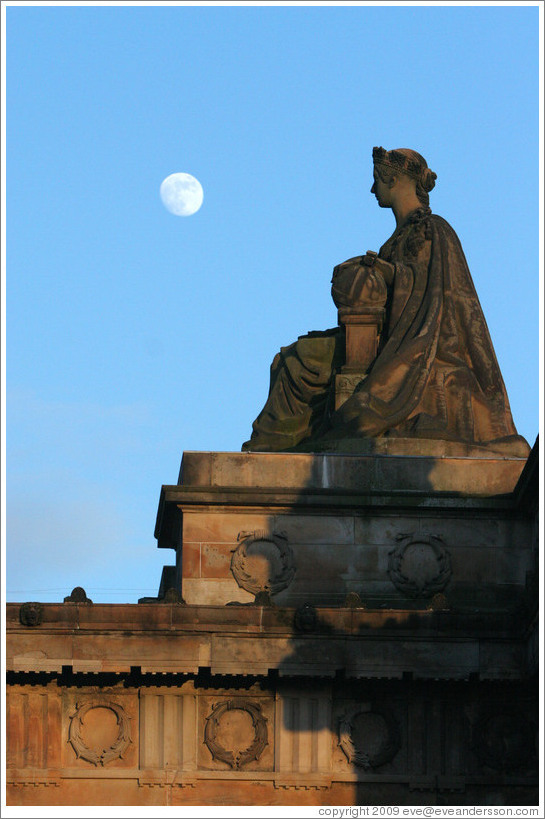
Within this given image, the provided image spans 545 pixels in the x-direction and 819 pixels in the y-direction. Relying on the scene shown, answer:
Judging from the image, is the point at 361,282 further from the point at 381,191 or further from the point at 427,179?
the point at 427,179

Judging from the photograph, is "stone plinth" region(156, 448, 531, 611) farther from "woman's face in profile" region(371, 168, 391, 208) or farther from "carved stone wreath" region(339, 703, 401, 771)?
"woman's face in profile" region(371, 168, 391, 208)

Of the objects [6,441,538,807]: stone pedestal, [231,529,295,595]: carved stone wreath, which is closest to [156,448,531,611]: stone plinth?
[231,529,295,595]: carved stone wreath

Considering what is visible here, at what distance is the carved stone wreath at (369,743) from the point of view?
149ft

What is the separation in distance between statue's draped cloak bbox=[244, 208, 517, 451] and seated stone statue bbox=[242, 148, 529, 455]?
0.02 m

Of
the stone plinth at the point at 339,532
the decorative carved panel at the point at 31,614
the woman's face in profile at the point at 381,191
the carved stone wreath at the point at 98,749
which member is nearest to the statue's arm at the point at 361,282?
the woman's face in profile at the point at 381,191

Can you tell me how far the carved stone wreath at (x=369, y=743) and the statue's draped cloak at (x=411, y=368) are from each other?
5.67m

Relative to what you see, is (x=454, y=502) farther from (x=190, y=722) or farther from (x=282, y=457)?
(x=190, y=722)

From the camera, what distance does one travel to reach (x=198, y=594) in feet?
156

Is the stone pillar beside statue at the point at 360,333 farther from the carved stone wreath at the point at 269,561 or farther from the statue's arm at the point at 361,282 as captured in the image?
the carved stone wreath at the point at 269,561

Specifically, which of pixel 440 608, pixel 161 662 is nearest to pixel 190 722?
pixel 161 662

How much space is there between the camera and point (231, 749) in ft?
→ 150

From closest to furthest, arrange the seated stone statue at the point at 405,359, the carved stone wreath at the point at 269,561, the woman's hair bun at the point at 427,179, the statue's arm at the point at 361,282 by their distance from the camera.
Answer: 1. the carved stone wreath at the point at 269,561
2. the seated stone statue at the point at 405,359
3. the statue's arm at the point at 361,282
4. the woman's hair bun at the point at 427,179

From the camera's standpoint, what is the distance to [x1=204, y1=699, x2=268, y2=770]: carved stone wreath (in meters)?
45.6

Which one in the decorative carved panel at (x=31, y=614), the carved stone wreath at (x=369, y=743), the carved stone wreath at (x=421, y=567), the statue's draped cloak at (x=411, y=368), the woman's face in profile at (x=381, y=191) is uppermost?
the woman's face in profile at (x=381, y=191)
